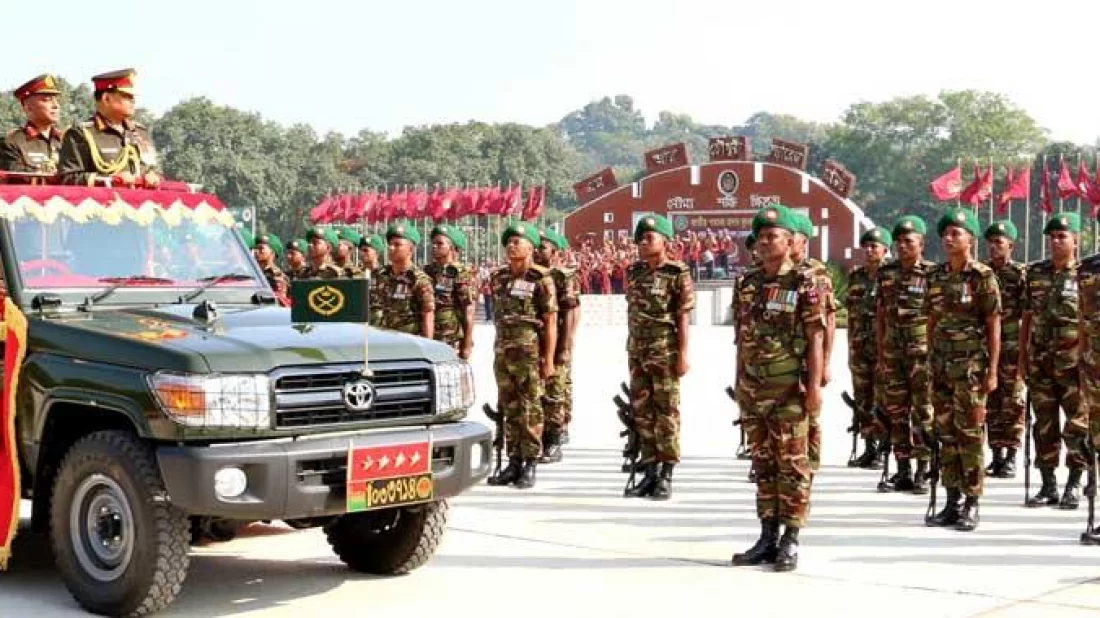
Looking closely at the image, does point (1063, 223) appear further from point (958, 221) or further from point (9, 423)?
point (9, 423)

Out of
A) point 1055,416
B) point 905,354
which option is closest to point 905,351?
point 905,354

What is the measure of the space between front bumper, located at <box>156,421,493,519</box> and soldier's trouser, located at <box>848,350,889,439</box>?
5745mm

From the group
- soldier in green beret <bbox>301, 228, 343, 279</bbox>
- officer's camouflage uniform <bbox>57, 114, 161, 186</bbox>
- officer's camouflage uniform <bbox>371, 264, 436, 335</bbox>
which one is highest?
officer's camouflage uniform <bbox>57, 114, 161, 186</bbox>

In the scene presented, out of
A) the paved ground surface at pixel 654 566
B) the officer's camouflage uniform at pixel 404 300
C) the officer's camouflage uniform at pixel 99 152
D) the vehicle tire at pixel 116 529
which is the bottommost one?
the paved ground surface at pixel 654 566

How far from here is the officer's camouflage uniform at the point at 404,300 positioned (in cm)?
1043

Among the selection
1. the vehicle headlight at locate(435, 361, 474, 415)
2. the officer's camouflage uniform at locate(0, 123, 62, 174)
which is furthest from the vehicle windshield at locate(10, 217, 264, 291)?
the vehicle headlight at locate(435, 361, 474, 415)

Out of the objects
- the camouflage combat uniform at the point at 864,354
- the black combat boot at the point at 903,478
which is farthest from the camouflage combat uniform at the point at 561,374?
the black combat boot at the point at 903,478

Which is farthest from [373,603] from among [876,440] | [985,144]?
[985,144]

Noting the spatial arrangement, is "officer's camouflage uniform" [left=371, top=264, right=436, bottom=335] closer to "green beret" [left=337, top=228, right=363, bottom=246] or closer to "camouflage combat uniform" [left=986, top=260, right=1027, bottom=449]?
"green beret" [left=337, top=228, right=363, bottom=246]

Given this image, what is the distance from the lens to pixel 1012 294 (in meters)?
9.98

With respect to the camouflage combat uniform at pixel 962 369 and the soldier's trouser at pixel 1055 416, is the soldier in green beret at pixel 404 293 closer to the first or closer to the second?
the camouflage combat uniform at pixel 962 369

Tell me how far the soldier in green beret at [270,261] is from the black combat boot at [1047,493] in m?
6.41

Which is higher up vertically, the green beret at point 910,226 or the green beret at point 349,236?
the green beret at point 349,236

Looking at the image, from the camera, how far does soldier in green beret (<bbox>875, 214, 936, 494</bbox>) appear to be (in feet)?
31.2
